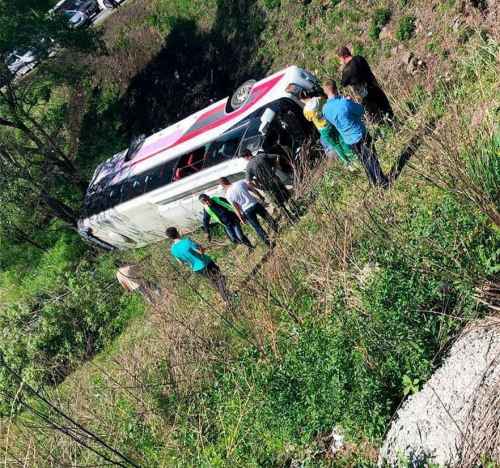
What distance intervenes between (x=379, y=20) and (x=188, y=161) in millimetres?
5471

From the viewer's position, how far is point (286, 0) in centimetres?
1566

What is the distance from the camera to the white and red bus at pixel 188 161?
9.75 meters

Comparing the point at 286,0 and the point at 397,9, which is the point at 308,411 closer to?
the point at 397,9

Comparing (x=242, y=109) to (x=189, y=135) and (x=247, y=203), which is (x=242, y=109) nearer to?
(x=189, y=135)

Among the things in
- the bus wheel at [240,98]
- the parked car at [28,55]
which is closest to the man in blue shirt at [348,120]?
the bus wheel at [240,98]

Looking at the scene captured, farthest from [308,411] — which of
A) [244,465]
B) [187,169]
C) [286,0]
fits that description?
[286,0]

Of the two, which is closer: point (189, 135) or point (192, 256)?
point (192, 256)

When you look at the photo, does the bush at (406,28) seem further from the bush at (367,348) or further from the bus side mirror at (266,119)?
the bush at (367,348)

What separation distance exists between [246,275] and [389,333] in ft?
8.01

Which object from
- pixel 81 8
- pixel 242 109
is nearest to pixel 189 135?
pixel 242 109

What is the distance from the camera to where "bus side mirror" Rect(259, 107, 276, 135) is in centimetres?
957

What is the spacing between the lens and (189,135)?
1174cm

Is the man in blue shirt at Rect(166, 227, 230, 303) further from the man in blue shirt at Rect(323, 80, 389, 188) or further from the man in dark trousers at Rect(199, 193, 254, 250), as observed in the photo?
the man in blue shirt at Rect(323, 80, 389, 188)

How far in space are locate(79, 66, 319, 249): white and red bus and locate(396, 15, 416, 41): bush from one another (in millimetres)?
2527
